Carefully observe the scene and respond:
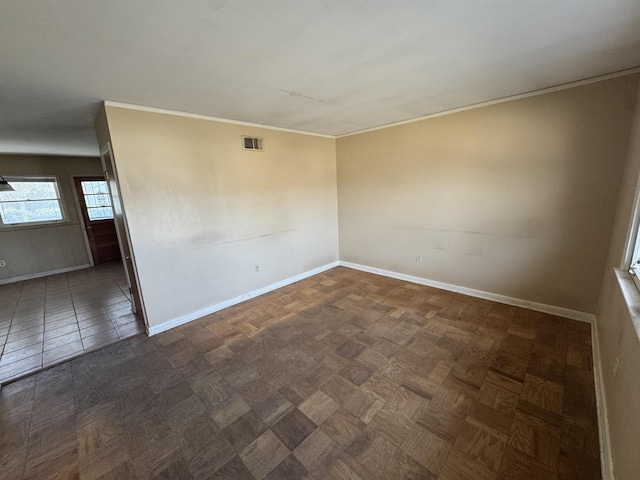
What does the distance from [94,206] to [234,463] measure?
22.2 feet

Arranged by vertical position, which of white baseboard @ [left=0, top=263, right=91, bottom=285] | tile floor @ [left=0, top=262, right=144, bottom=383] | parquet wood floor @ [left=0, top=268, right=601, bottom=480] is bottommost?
parquet wood floor @ [left=0, top=268, right=601, bottom=480]

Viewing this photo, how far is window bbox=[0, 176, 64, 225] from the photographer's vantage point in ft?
15.5

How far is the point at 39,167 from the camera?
16.4 ft

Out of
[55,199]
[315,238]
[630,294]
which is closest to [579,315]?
[630,294]

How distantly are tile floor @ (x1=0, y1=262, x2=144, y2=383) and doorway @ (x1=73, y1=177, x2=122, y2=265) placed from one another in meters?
1.03

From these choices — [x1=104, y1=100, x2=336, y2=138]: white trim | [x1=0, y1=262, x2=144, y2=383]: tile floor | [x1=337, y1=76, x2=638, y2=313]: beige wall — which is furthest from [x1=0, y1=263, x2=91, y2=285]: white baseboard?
[x1=337, y1=76, x2=638, y2=313]: beige wall

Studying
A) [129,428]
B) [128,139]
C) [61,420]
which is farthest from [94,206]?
[129,428]

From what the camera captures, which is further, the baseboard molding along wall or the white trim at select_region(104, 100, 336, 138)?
the white trim at select_region(104, 100, 336, 138)

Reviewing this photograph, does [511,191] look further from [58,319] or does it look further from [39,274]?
[39,274]

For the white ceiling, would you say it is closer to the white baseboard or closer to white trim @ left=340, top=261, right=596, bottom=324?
white trim @ left=340, top=261, right=596, bottom=324

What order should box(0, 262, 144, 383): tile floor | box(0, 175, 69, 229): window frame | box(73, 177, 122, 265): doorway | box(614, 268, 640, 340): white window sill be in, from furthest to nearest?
box(73, 177, 122, 265): doorway < box(0, 175, 69, 229): window frame < box(0, 262, 144, 383): tile floor < box(614, 268, 640, 340): white window sill

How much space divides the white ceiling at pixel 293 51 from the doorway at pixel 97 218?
3.52 meters

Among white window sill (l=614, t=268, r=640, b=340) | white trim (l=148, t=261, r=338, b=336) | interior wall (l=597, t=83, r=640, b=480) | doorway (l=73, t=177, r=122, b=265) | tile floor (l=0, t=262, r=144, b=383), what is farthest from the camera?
doorway (l=73, t=177, r=122, b=265)

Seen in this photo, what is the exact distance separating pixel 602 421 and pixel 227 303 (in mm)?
3579
